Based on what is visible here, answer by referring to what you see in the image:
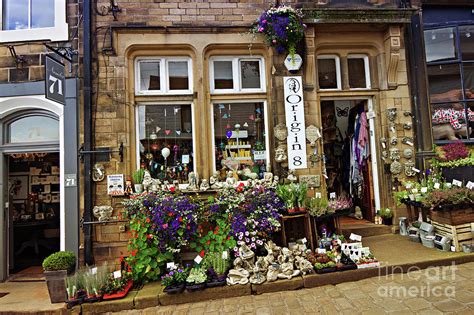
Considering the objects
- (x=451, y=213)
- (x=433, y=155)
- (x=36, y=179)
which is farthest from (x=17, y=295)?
(x=433, y=155)

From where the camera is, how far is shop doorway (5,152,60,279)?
634 cm

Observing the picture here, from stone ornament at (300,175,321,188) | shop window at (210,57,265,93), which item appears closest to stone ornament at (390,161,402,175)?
stone ornament at (300,175,321,188)

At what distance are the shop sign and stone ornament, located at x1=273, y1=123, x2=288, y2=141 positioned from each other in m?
0.07

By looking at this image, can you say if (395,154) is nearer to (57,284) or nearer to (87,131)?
(87,131)

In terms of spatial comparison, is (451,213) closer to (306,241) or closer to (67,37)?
(306,241)

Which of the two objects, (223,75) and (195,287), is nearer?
(195,287)

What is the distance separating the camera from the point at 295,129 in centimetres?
541

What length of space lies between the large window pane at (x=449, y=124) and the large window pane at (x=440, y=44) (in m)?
1.05

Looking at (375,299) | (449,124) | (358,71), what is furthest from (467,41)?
(375,299)

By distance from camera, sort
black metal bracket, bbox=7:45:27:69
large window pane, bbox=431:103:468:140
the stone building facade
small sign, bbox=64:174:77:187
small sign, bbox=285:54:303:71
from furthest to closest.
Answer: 1. large window pane, bbox=431:103:468:140
2. small sign, bbox=285:54:303:71
3. the stone building facade
4. black metal bracket, bbox=7:45:27:69
5. small sign, bbox=64:174:77:187

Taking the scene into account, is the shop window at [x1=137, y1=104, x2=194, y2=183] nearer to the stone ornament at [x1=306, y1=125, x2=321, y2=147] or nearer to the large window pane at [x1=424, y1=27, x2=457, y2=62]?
the stone ornament at [x1=306, y1=125, x2=321, y2=147]

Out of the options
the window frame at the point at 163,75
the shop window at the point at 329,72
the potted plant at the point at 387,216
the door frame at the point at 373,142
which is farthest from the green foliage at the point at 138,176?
the potted plant at the point at 387,216

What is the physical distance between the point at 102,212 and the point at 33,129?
2.15 metres

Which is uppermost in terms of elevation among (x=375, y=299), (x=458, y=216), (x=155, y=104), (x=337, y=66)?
(x=337, y=66)
